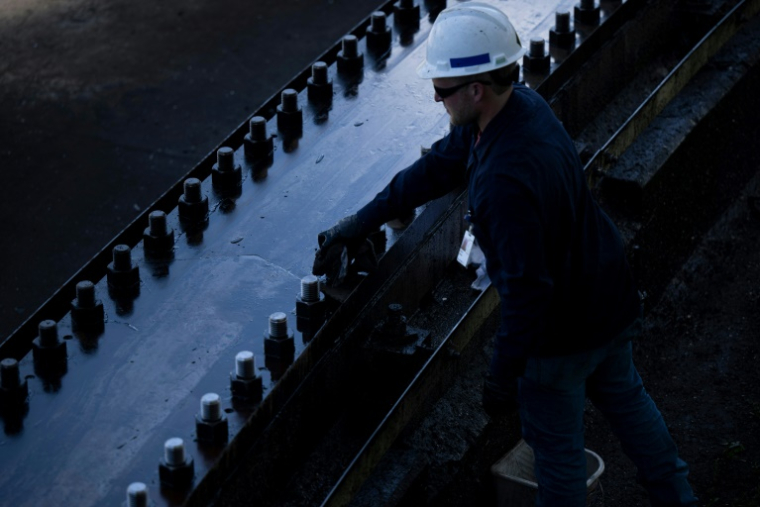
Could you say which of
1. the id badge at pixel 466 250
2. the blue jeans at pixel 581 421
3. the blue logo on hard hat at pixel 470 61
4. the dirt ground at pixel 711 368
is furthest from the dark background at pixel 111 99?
the blue logo on hard hat at pixel 470 61

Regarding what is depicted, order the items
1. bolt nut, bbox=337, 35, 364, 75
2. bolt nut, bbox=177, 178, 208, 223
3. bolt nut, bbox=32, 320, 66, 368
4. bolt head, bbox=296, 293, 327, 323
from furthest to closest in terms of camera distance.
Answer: bolt nut, bbox=337, 35, 364, 75 < bolt nut, bbox=177, 178, 208, 223 < bolt head, bbox=296, 293, 327, 323 < bolt nut, bbox=32, 320, 66, 368

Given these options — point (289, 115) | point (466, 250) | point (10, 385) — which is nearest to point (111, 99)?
point (289, 115)

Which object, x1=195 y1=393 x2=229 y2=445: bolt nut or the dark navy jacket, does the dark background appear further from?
the dark navy jacket

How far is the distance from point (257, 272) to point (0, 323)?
1.91m

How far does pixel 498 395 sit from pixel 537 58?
6.56ft

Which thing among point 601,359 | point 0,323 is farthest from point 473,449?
point 0,323

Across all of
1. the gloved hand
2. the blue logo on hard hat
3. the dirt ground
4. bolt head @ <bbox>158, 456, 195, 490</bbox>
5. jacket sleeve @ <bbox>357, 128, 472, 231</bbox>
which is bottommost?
the dirt ground

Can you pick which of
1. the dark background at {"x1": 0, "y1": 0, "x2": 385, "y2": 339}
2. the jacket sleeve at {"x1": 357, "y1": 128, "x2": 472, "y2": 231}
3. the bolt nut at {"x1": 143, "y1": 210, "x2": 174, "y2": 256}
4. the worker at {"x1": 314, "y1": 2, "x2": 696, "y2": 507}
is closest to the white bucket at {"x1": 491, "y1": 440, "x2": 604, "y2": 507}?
the worker at {"x1": 314, "y1": 2, "x2": 696, "y2": 507}

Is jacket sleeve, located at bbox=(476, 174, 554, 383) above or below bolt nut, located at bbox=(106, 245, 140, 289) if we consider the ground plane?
above

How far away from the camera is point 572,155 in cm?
323

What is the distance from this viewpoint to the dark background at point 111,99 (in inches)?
236

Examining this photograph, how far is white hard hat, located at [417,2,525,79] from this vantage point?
3.21 m

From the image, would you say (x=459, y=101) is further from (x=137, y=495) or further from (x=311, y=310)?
(x=137, y=495)

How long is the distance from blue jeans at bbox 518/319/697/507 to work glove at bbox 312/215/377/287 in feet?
2.20
